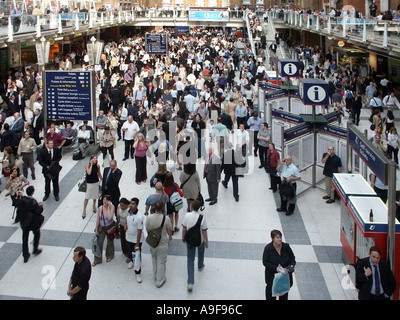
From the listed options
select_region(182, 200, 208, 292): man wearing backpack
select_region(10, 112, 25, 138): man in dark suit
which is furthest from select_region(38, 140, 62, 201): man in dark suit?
select_region(182, 200, 208, 292): man wearing backpack

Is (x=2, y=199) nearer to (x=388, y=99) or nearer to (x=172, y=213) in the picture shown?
(x=172, y=213)

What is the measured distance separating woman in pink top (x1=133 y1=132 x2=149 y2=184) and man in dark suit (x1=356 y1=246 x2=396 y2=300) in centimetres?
628

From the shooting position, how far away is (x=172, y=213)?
29.3 feet

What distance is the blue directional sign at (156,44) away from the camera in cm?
2505

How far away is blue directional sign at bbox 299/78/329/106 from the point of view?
11.0 m

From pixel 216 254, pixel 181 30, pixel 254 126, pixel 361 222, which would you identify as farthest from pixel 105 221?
pixel 181 30

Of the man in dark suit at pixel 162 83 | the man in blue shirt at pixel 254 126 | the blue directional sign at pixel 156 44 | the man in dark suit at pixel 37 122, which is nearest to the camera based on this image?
the man in blue shirt at pixel 254 126

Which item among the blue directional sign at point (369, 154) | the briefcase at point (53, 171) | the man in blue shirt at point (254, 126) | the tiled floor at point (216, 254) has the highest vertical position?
the blue directional sign at point (369, 154)

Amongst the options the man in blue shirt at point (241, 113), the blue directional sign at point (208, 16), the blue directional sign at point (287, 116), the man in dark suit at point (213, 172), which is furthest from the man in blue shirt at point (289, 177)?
the blue directional sign at point (208, 16)

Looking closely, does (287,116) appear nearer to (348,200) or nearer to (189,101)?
(189,101)

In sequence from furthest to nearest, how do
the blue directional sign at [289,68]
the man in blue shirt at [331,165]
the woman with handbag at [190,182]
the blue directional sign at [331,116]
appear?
the blue directional sign at [289,68] → the blue directional sign at [331,116] → the man in blue shirt at [331,165] → the woman with handbag at [190,182]

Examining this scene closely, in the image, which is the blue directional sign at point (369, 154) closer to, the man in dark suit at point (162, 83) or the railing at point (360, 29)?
the railing at point (360, 29)

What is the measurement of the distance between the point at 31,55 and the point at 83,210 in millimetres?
23113

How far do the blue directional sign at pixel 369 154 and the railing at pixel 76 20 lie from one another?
16755 millimetres
